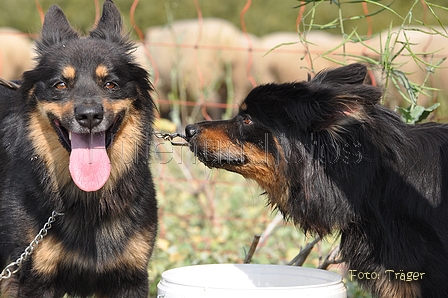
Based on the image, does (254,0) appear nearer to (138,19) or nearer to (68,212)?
(138,19)

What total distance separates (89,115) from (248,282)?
1.34 metres

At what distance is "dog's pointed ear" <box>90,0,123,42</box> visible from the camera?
387cm

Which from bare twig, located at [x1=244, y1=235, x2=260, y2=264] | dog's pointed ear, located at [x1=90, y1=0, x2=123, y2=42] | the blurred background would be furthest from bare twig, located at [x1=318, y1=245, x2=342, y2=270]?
dog's pointed ear, located at [x1=90, y1=0, x2=123, y2=42]

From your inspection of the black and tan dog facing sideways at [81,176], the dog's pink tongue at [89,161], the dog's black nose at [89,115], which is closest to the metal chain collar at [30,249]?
the black and tan dog facing sideways at [81,176]

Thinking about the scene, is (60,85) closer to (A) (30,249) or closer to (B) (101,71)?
(B) (101,71)

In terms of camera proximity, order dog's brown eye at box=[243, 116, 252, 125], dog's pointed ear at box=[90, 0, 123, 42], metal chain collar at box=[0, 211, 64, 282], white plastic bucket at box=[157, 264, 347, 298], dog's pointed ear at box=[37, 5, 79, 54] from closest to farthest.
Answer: white plastic bucket at box=[157, 264, 347, 298]
metal chain collar at box=[0, 211, 64, 282]
dog's brown eye at box=[243, 116, 252, 125]
dog's pointed ear at box=[37, 5, 79, 54]
dog's pointed ear at box=[90, 0, 123, 42]

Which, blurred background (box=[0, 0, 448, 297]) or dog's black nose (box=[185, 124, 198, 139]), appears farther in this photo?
blurred background (box=[0, 0, 448, 297])

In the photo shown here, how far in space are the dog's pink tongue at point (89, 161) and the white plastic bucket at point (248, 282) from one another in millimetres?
660

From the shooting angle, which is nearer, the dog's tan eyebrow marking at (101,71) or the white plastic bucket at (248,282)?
the white plastic bucket at (248,282)

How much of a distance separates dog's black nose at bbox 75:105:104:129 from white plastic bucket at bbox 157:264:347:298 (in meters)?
0.88

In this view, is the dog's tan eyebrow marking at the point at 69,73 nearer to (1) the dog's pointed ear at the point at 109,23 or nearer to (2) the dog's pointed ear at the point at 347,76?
(1) the dog's pointed ear at the point at 109,23

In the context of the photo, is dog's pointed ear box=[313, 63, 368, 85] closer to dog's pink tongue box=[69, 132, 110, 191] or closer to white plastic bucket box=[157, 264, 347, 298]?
white plastic bucket box=[157, 264, 347, 298]

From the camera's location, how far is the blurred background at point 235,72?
416 centimetres

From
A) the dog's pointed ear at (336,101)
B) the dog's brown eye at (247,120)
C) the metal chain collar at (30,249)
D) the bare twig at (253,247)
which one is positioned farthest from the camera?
the bare twig at (253,247)
